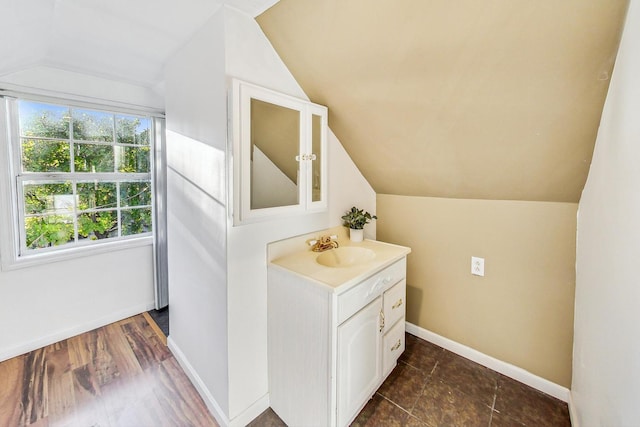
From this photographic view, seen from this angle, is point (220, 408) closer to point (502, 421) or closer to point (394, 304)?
point (394, 304)

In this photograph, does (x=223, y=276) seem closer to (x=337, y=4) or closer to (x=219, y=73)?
(x=219, y=73)

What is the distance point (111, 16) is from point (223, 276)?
57.0 inches

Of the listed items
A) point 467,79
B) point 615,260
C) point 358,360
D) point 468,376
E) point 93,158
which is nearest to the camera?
point 615,260

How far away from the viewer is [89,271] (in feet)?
7.36

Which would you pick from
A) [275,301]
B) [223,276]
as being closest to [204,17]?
[223,276]

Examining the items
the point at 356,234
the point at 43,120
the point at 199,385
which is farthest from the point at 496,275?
the point at 43,120

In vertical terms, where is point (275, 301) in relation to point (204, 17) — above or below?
below

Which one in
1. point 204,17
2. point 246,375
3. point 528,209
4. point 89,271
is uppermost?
point 204,17

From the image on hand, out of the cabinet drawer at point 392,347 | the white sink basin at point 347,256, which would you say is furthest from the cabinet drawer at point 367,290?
the cabinet drawer at point 392,347

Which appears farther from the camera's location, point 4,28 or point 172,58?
point 172,58

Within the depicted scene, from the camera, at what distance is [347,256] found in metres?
1.88

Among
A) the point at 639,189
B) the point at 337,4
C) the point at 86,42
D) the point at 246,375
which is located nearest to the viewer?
the point at 639,189

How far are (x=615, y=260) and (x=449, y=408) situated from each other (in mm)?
1181

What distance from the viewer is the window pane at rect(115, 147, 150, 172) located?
7.88 feet
